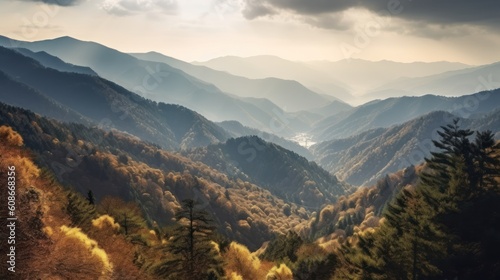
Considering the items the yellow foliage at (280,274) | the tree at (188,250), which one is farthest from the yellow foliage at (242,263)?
the tree at (188,250)

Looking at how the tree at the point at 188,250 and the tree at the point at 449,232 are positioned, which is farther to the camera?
the tree at the point at 449,232

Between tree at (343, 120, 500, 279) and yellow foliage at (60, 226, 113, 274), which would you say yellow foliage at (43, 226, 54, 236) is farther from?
tree at (343, 120, 500, 279)

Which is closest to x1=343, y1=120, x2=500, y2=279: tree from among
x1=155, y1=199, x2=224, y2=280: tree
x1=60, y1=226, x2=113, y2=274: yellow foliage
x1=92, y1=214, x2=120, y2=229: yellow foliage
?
x1=155, y1=199, x2=224, y2=280: tree

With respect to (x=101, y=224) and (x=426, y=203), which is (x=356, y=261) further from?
(x=101, y=224)

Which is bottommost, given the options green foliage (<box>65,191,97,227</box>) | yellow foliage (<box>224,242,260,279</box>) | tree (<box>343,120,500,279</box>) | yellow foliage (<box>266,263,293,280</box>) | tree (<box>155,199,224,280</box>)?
yellow foliage (<box>224,242,260,279</box>)

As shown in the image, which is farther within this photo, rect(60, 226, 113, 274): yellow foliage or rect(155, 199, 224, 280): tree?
rect(60, 226, 113, 274): yellow foliage

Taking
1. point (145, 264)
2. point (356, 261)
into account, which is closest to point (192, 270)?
point (145, 264)

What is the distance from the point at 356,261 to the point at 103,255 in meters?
35.2

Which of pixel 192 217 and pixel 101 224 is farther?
pixel 101 224

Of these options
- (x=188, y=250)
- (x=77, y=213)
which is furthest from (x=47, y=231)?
(x=77, y=213)

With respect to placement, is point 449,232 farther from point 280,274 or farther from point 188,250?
point 188,250

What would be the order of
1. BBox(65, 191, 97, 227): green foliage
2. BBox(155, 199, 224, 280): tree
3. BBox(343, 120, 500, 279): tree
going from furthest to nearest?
BBox(65, 191, 97, 227): green foliage < BBox(343, 120, 500, 279): tree < BBox(155, 199, 224, 280): tree

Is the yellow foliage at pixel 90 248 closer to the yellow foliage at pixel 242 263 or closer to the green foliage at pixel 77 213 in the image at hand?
the green foliage at pixel 77 213

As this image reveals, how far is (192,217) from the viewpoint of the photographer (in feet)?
137
